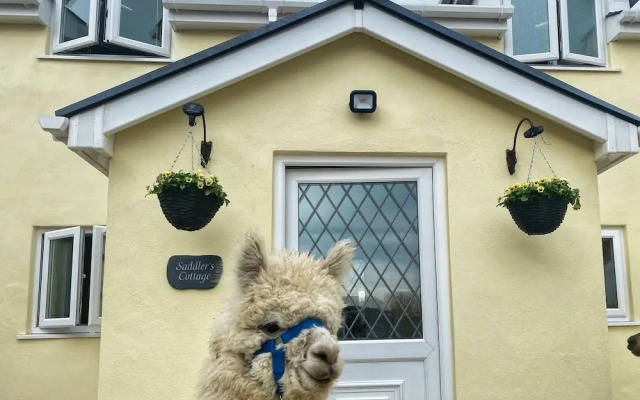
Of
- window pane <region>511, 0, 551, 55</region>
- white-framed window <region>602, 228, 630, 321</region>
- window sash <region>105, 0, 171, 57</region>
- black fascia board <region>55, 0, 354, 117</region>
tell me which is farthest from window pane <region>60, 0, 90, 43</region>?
white-framed window <region>602, 228, 630, 321</region>

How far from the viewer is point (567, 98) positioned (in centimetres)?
436

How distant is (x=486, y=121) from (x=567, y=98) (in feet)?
2.05

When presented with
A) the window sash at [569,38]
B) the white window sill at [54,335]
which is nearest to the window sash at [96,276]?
the white window sill at [54,335]

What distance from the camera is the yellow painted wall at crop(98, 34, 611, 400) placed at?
405cm

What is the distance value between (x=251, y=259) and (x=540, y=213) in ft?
7.85

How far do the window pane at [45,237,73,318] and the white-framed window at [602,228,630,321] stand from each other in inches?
255

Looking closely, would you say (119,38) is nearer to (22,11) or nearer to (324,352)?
(22,11)

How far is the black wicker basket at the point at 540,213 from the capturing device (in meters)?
4.04

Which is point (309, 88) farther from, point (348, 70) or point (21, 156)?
point (21, 156)

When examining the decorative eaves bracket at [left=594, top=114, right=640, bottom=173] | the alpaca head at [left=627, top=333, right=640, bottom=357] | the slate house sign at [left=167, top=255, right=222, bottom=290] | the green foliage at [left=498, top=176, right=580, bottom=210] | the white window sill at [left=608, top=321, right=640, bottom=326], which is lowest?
the white window sill at [left=608, top=321, right=640, bottom=326]

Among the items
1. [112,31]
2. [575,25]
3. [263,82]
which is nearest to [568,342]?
[263,82]

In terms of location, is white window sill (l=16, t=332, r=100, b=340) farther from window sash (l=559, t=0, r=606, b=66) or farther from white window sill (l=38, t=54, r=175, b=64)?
window sash (l=559, t=0, r=606, b=66)

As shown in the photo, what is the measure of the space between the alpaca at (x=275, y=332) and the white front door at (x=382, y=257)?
1.68 metres

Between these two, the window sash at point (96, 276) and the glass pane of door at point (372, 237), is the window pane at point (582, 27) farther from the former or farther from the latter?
the window sash at point (96, 276)
